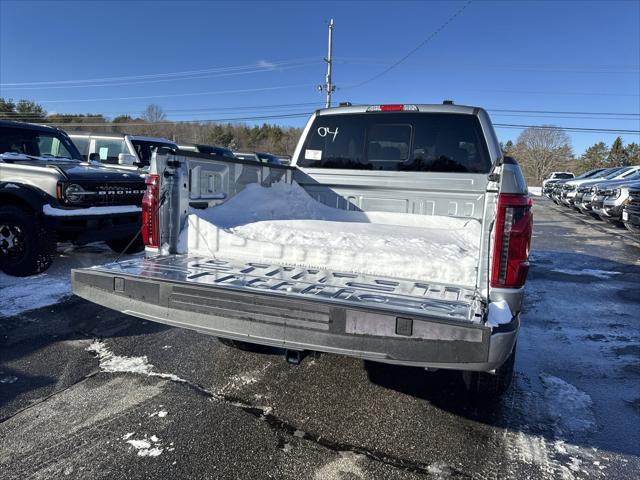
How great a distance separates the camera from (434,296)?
2.59m

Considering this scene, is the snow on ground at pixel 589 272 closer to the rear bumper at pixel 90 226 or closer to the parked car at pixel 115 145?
the rear bumper at pixel 90 226

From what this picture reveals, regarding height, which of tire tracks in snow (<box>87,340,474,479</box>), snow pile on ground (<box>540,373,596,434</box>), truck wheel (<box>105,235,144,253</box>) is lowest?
tire tracks in snow (<box>87,340,474,479</box>)

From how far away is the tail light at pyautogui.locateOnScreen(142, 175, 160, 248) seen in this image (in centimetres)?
336

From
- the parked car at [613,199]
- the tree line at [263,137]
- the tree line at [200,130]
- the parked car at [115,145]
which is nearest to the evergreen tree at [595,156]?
the tree line at [263,137]

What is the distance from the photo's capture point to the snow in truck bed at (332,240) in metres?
2.91

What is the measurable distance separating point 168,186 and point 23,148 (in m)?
5.40

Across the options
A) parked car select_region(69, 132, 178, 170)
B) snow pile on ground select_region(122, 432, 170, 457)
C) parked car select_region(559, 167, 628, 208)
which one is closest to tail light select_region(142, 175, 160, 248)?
snow pile on ground select_region(122, 432, 170, 457)

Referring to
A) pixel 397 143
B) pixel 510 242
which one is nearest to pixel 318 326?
pixel 510 242

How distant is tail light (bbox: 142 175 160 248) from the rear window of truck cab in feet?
5.99

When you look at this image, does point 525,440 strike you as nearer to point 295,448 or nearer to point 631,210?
point 295,448

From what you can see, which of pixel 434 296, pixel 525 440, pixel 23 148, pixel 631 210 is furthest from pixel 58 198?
pixel 631 210

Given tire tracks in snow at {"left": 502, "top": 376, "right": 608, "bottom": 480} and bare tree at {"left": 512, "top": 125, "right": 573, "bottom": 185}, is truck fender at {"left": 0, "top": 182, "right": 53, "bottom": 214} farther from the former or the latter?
bare tree at {"left": 512, "top": 125, "right": 573, "bottom": 185}

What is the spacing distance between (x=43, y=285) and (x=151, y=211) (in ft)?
11.2

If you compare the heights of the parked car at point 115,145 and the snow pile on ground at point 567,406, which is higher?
the parked car at point 115,145
